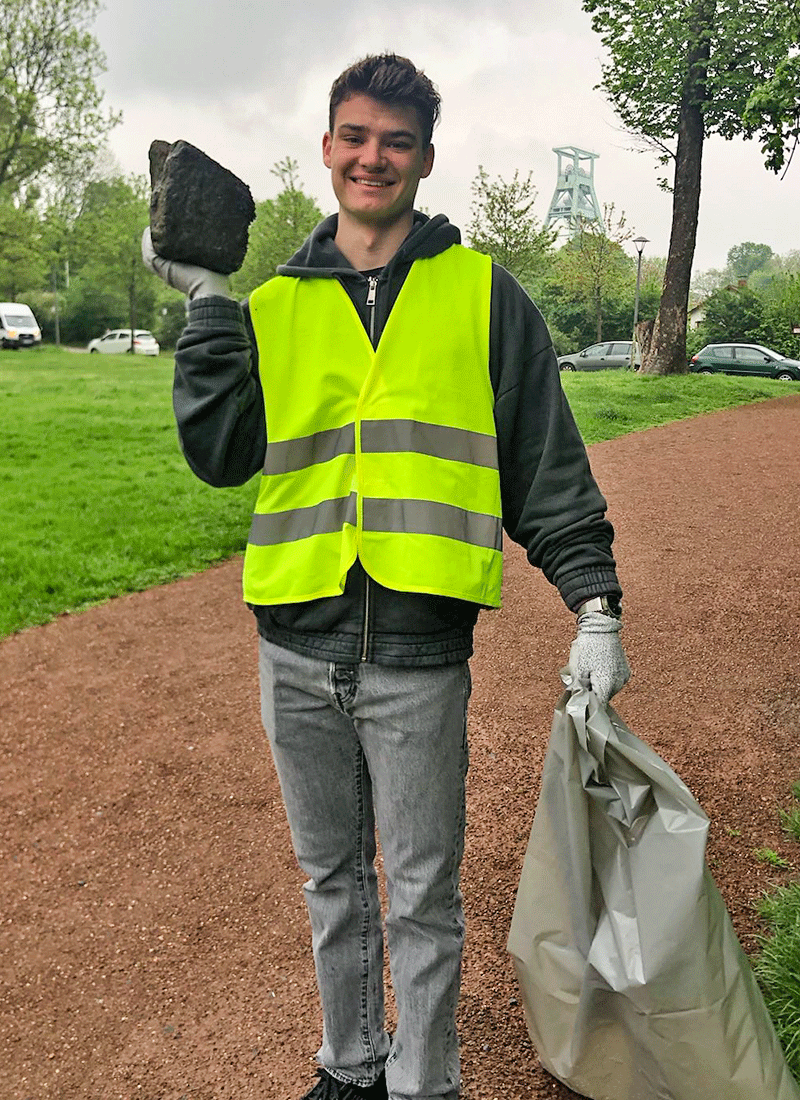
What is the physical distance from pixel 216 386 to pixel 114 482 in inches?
369

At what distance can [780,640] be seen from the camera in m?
5.66

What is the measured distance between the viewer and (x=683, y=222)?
721 inches

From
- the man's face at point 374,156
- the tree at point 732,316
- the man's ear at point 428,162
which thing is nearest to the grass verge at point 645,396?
the tree at point 732,316

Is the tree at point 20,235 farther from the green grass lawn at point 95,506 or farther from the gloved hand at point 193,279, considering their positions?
the gloved hand at point 193,279

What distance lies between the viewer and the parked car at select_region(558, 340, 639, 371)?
21344mm

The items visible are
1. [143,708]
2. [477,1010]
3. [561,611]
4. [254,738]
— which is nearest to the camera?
[477,1010]

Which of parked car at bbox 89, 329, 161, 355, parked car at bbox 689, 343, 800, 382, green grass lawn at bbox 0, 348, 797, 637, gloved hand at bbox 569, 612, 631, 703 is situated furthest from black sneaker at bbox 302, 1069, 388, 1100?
parked car at bbox 89, 329, 161, 355

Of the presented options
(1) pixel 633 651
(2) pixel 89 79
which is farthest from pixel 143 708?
(2) pixel 89 79

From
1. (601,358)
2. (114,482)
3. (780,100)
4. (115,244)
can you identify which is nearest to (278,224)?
(115,244)

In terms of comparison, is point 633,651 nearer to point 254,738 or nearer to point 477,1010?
point 254,738

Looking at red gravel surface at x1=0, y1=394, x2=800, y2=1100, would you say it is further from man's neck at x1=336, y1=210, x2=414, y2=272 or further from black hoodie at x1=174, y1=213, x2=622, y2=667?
man's neck at x1=336, y1=210, x2=414, y2=272

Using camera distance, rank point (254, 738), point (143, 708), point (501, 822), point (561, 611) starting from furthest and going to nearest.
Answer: point (561, 611)
point (143, 708)
point (254, 738)
point (501, 822)

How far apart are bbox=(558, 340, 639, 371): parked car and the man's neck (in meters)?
19.5

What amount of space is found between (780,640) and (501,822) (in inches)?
106
